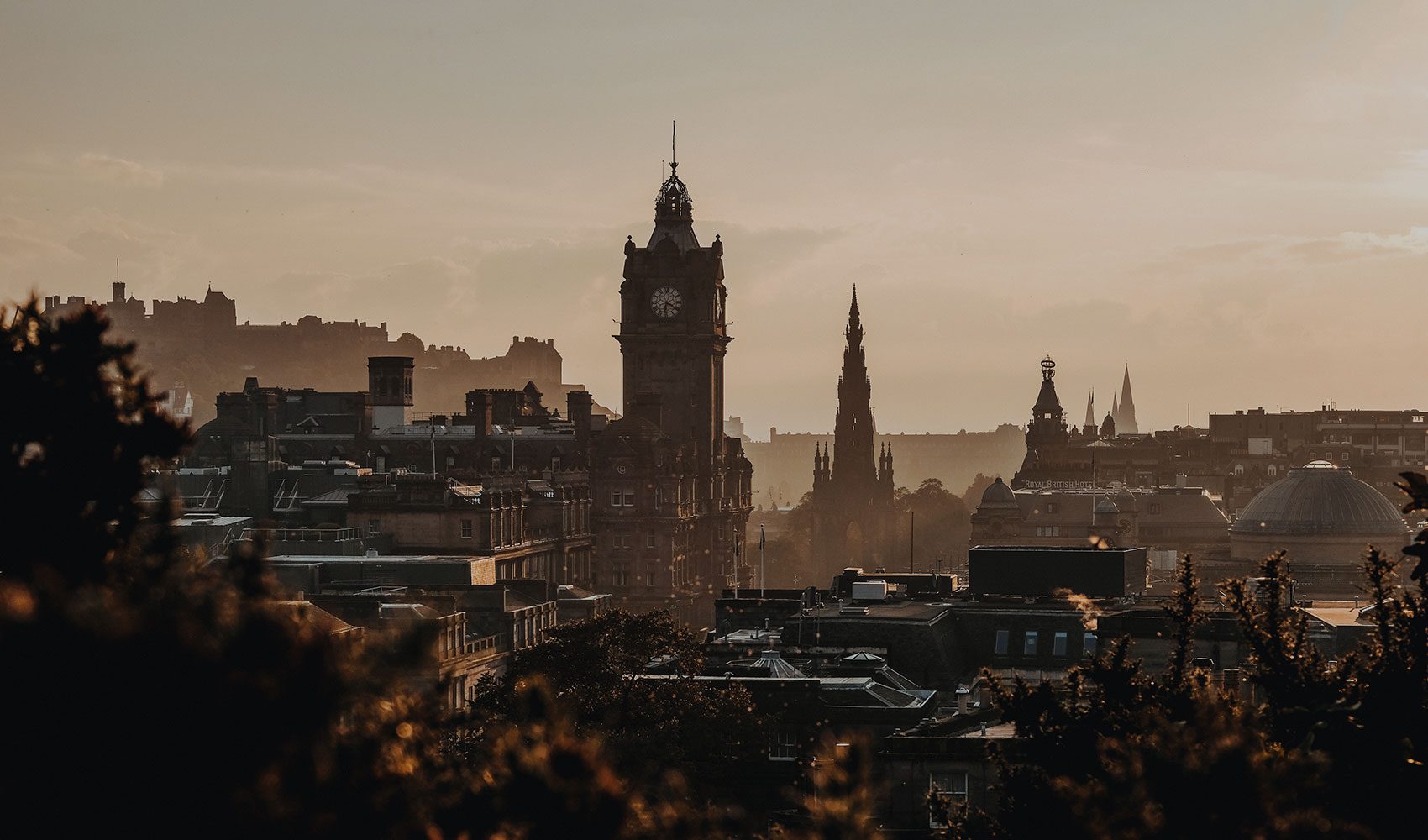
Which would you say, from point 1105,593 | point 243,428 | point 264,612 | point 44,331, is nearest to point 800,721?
point 1105,593

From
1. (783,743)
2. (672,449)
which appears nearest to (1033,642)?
(783,743)

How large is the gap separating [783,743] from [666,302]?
100 metres

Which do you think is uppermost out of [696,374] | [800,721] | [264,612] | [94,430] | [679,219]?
[679,219]

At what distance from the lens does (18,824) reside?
A: 49.6 feet

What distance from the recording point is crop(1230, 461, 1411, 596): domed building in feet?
496

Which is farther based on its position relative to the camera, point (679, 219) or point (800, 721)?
point (679, 219)

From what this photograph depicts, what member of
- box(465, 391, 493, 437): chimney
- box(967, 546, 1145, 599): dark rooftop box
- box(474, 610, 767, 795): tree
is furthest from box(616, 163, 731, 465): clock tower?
box(474, 610, 767, 795): tree

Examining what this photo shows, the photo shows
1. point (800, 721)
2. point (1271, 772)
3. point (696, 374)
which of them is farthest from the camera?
point (696, 374)

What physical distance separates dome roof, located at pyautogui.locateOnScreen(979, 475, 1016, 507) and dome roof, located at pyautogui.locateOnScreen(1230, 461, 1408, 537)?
19839 millimetres

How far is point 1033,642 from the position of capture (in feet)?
260

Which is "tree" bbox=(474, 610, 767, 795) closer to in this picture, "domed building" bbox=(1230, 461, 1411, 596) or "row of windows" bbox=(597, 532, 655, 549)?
"row of windows" bbox=(597, 532, 655, 549)

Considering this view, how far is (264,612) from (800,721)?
1829 inches

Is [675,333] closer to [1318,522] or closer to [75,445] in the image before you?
[1318,522]

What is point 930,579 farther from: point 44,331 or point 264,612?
point 264,612
